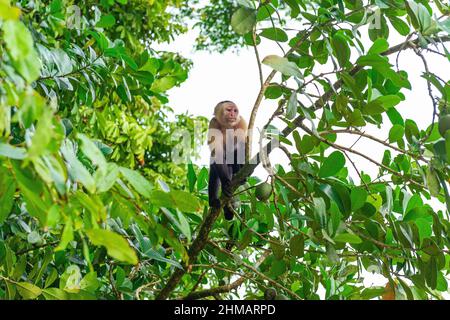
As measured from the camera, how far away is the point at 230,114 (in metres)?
3.28

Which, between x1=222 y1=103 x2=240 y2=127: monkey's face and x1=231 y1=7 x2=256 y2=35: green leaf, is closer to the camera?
x1=231 y1=7 x2=256 y2=35: green leaf

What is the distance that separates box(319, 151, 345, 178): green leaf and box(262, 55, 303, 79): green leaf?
29 centimetres

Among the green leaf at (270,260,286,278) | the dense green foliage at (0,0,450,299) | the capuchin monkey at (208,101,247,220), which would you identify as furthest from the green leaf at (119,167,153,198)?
the capuchin monkey at (208,101,247,220)

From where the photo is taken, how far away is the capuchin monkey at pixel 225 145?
8.96 feet

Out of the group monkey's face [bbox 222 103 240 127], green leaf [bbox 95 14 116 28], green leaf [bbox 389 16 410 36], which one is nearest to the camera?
green leaf [bbox 389 16 410 36]

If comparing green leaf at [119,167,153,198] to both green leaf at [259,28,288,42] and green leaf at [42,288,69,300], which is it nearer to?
green leaf at [42,288,69,300]

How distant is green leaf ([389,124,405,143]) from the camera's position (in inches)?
70.7

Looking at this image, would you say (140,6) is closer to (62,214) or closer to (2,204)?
(2,204)

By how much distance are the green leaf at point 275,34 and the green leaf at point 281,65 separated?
29 cm

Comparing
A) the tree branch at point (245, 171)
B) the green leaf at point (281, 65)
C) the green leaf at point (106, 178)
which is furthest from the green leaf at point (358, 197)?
the green leaf at point (106, 178)

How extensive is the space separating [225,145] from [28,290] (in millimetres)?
1693

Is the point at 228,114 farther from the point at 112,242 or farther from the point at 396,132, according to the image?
the point at 112,242

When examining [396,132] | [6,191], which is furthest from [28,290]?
[396,132]
